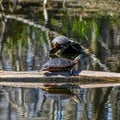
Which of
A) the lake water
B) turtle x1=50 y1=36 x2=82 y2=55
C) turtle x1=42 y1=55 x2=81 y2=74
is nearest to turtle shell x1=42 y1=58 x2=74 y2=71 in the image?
turtle x1=42 y1=55 x2=81 y2=74

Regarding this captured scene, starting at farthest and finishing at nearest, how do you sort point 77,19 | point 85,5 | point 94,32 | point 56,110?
point 85,5 < point 77,19 < point 94,32 < point 56,110

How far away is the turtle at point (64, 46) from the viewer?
35.8 feet

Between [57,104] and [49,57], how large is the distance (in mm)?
4291

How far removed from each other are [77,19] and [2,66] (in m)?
11.5

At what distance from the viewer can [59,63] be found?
9.55 m

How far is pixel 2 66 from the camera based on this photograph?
438 inches

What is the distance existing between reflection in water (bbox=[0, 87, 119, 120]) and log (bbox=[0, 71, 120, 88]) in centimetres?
30

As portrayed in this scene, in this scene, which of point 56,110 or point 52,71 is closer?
point 56,110

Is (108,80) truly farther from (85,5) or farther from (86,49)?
(85,5)

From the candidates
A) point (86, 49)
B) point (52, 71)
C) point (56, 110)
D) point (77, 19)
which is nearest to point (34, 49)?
point (86, 49)

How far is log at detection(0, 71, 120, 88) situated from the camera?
31.4ft

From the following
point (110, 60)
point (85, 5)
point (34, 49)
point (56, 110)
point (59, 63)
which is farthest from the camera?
point (85, 5)

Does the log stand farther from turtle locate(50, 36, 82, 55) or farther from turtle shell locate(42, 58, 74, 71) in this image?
turtle locate(50, 36, 82, 55)

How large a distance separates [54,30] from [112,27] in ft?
6.40
